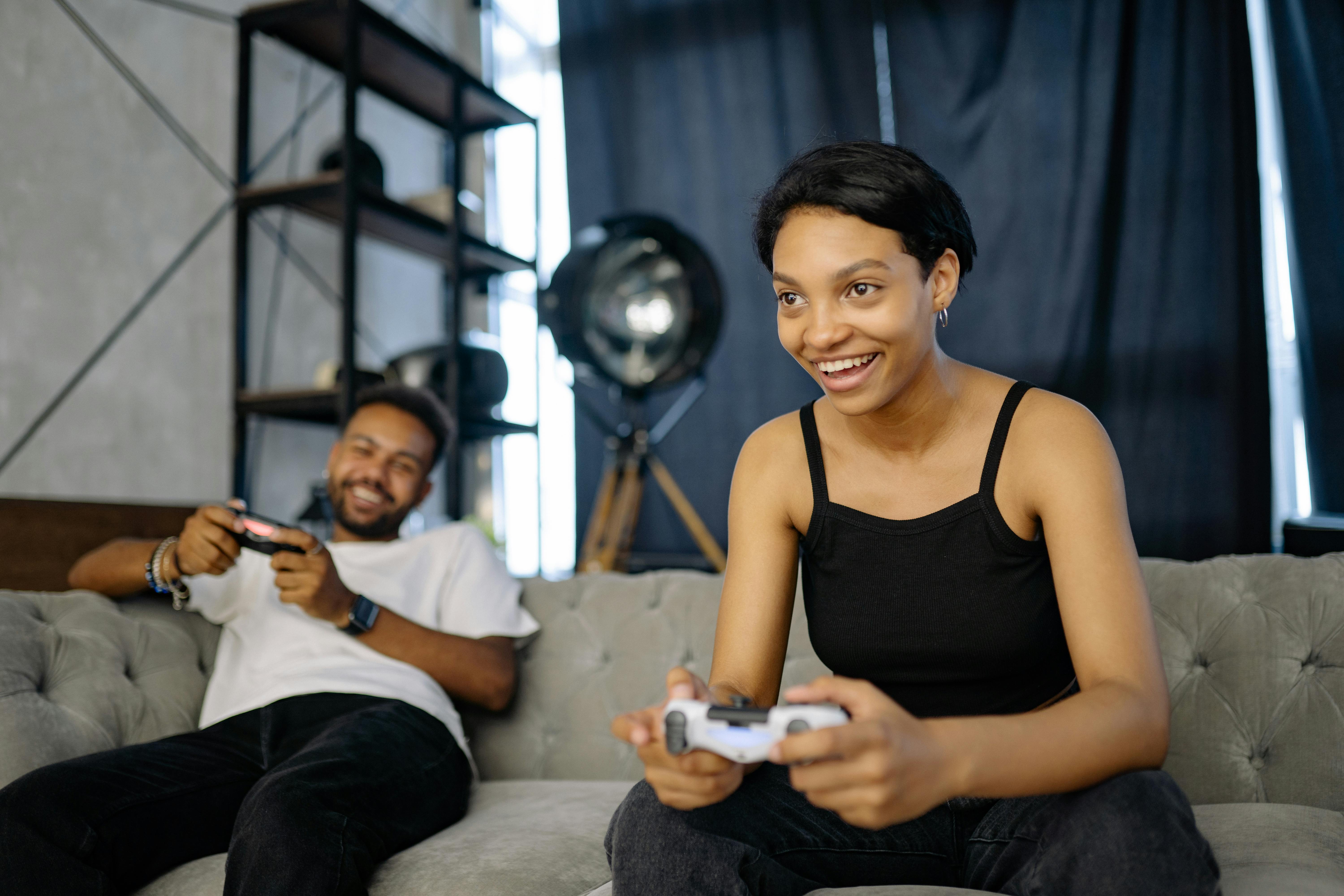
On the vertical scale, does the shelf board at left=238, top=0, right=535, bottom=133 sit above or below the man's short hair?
above

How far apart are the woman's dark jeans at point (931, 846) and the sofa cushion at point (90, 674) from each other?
820 millimetres

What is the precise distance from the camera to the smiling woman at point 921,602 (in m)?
0.76

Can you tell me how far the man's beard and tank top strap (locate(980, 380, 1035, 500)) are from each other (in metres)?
1.04

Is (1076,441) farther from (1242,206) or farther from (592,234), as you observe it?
(1242,206)

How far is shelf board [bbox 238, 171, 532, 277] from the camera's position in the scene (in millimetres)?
2436

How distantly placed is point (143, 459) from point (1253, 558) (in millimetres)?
2351

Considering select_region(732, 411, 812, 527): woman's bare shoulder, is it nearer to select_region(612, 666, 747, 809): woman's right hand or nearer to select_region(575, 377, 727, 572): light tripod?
select_region(612, 666, 747, 809): woman's right hand

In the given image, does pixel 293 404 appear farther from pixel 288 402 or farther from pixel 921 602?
pixel 921 602

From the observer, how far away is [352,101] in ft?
7.93

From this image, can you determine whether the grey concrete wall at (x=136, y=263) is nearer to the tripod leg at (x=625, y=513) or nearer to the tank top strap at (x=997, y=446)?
the tripod leg at (x=625, y=513)

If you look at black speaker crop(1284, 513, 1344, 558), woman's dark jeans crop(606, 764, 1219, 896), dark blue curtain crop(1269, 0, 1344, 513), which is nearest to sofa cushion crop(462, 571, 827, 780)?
woman's dark jeans crop(606, 764, 1219, 896)

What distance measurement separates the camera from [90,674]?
139cm

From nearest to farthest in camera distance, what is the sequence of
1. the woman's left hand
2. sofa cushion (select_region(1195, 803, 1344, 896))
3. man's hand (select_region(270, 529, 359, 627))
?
the woman's left hand, sofa cushion (select_region(1195, 803, 1344, 896)), man's hand (select_region(270, 529, 359, 627))

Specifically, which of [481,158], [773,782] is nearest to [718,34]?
[481,158]
